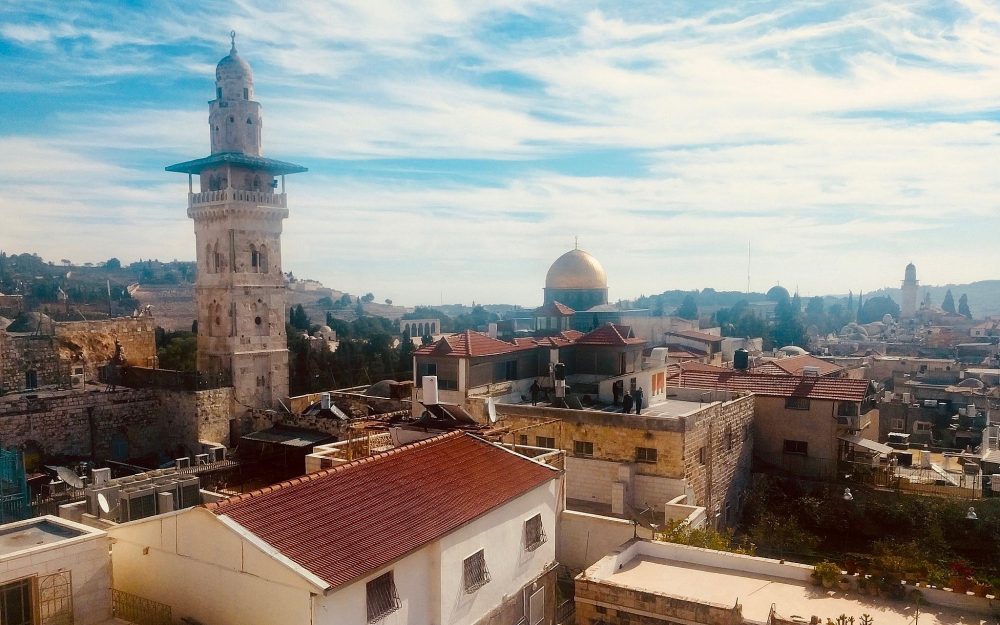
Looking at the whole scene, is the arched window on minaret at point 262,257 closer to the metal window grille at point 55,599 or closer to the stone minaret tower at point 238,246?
the stone minaret tower at point 238,246

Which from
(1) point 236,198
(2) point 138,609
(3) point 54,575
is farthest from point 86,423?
(2) point 138,609

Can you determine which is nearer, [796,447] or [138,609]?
[138,609]

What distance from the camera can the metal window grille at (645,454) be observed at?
17906 mm

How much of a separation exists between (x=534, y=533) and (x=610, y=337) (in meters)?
11.7

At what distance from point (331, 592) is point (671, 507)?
1031 cm

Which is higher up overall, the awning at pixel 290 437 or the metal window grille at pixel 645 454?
the metal window grille at pixel 645 454

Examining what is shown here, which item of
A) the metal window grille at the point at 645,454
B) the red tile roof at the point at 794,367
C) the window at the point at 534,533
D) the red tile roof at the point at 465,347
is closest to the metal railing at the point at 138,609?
the window at the point at 534,533

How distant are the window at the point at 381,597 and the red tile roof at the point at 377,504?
422mm

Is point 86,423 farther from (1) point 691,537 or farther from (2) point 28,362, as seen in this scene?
(1) point 691,537

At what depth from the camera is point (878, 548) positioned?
17.4 meters

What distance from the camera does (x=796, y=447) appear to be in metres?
23.2

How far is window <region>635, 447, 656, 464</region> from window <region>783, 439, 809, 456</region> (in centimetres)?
776

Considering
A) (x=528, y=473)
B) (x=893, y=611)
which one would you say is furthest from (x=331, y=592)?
(x=893, y=611)

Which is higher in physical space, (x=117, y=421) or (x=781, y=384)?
(x=781, y=384)
